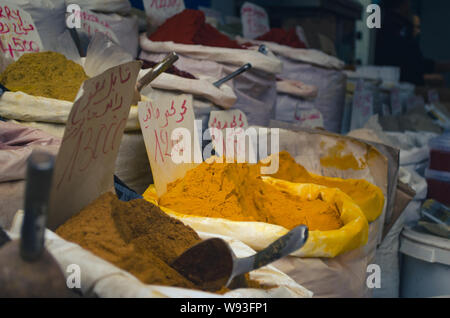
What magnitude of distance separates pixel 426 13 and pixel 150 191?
6.96 metres

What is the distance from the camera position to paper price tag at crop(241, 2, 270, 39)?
237 cm

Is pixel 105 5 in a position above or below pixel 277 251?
above

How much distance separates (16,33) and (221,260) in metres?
0.90

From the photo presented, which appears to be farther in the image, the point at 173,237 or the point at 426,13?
the point at 426,13

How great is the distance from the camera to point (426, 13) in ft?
22.1

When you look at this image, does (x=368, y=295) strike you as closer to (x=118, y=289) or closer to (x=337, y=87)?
(x=118, y=289)

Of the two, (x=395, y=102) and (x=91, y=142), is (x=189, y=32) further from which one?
(x=395, y=102)

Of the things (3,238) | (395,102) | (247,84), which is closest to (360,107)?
(395,102)

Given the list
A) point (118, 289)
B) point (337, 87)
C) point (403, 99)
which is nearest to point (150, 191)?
point (118, 289)

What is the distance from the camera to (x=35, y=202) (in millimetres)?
346

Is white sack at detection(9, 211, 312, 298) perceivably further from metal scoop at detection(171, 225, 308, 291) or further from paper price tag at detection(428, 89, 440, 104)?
paper price tag at detection(428, 89, 440, 104)

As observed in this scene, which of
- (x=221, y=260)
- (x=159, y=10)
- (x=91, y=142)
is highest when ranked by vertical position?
(x=159, y=10)

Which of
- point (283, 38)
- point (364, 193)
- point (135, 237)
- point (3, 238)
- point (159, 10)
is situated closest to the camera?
point (3, 238)

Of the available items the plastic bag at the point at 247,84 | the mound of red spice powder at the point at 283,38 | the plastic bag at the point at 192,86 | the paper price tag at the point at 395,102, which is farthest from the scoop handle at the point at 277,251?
the paper price tag at the point at 395,102
